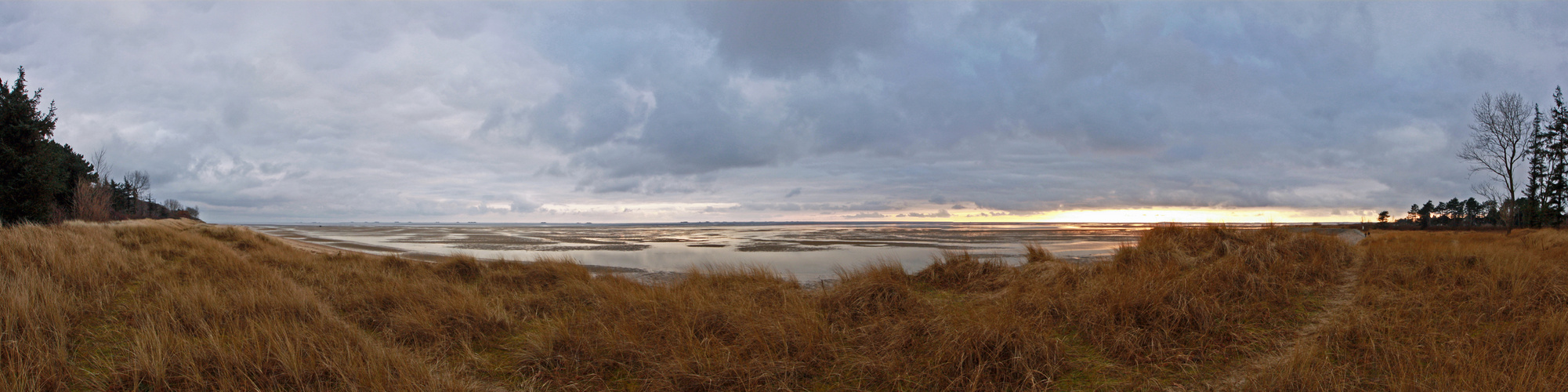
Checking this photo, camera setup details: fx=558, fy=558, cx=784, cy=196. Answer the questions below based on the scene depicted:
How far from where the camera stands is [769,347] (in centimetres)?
566

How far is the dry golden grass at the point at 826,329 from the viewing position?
4703 mm

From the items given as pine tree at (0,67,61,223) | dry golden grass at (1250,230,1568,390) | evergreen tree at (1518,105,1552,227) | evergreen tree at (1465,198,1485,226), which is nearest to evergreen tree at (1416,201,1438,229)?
evergreen tree at (1465,198,1485,226)

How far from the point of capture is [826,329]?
6.24 m

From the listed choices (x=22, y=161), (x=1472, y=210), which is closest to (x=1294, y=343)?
(x=22, y=161)

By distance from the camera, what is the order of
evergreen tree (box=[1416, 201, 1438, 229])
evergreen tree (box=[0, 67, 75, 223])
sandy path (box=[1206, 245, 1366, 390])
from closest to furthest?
sandy path (box=[1206, 245, 1366, 390])
evergreen tree (box=[0, 67, 75, 223])
evergreen tree (box=[1416, 201, 1438, 229])

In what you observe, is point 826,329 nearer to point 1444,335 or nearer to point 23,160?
point 1444,335

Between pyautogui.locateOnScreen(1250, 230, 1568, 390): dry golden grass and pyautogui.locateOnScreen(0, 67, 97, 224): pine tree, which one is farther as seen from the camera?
pyautogui.locateOnScreen(0, 67, 97, 224): pine tree

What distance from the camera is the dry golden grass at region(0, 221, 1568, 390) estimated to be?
4703mm

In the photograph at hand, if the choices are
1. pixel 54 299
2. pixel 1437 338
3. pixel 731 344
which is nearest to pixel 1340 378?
pixel 1437 338

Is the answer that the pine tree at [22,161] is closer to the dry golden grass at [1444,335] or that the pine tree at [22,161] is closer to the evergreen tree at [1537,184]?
the dry golden grass at [1444,335]

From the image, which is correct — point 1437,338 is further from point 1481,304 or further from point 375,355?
point 375,355

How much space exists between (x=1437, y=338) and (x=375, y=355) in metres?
10.2

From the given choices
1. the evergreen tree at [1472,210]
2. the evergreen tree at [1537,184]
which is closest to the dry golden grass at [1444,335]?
the evergreen tree at [1537,184]

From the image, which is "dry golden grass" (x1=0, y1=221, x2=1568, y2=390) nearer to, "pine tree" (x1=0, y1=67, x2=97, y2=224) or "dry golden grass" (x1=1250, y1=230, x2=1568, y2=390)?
"dry golden grass" (x1=1250, y1=230, x2=1568, y2=390)
